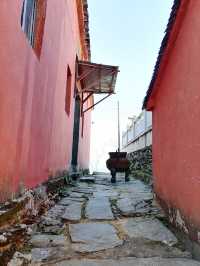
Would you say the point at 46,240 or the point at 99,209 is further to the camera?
the point at 99,209

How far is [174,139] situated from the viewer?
11.7ft

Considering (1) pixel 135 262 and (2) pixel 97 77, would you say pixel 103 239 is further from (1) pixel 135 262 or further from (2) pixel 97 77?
(2) pixel 97 77

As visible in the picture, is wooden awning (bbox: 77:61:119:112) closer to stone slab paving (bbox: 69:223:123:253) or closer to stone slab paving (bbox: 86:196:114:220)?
stone slab paving (bbox: 86:196:114:220)

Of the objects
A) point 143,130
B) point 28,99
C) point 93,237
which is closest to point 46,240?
point 93,237

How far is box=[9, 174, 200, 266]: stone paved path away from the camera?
8.54ft

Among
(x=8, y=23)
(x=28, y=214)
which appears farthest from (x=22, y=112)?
(x=28, y=214)

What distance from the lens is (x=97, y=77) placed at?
34.2ft

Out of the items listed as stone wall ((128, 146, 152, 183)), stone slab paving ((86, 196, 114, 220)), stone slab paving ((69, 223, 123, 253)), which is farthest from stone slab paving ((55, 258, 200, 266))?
stone wall ((128, 146, 152, 183))

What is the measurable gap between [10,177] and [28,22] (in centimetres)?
196

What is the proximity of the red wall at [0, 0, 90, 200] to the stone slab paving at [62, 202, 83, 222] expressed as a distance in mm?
617

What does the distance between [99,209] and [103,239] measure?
60.8 inches

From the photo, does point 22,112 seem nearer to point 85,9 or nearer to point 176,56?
point 176,56

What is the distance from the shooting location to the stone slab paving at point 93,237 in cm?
295

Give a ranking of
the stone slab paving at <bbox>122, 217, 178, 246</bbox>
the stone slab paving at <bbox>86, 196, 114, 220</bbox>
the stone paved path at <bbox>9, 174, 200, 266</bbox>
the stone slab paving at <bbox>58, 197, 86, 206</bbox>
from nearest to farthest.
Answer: the stone paved path at <bbox>9, 174, 200, 266</bbox>
the stone slab paving at <bbox>122, 217, 178, 246</bbox>
the stone slab paving at <bbox>86, 196, 114, 220</bbox>
the stone slab paving at <bbox>58, 197, 86, 206</bbox>
